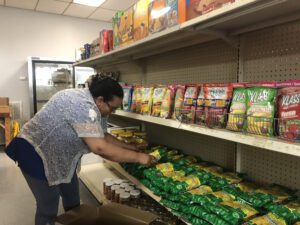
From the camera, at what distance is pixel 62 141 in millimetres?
1564

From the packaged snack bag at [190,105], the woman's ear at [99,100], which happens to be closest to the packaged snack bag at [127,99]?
the woman's ear at [99,100]

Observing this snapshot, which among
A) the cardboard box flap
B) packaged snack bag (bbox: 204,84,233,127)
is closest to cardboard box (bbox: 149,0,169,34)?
packaged snack bag (bbox: 204,84,233,127)

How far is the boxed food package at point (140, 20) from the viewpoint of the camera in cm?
180

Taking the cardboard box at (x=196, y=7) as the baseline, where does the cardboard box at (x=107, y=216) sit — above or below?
below

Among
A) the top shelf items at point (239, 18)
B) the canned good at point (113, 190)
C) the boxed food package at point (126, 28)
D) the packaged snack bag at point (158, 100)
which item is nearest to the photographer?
the top shelf items at point (239, 18)

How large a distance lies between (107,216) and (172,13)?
117 cm

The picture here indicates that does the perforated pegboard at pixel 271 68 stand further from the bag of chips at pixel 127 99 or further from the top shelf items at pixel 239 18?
the bag of chips at pixel 127 99

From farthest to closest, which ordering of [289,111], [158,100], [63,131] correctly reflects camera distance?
[158,100] → [63,131] → [289,111]

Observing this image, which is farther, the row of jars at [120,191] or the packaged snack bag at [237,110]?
the row of jars at [120,191]

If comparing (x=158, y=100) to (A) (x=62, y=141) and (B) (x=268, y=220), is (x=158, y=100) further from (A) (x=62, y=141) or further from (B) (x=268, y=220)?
(B) (x=268, y=220)

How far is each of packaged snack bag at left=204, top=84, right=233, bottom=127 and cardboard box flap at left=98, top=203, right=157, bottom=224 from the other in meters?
0.55

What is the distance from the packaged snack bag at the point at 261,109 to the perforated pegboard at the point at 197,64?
0.58 m

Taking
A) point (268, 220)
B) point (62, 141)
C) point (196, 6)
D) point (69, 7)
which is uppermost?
point (69, 7)

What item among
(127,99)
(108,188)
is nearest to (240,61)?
(127,99)
